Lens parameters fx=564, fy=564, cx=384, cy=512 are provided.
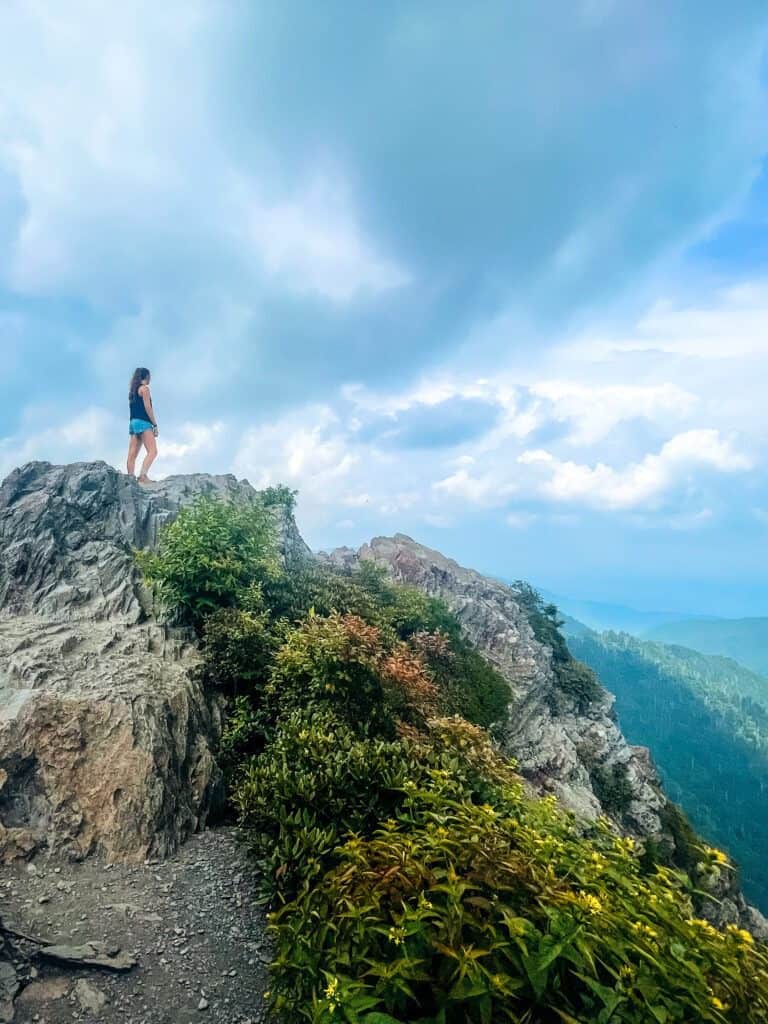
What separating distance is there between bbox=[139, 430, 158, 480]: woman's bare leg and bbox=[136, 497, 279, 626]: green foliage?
658 centimetres

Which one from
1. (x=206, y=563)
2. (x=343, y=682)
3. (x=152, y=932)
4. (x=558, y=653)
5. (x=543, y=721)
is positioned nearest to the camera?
(x=152, y=932)

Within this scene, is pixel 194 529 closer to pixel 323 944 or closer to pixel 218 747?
pixel 218 747

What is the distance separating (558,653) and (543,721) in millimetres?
11981

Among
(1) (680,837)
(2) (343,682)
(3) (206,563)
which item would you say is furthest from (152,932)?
(1) (680,837)

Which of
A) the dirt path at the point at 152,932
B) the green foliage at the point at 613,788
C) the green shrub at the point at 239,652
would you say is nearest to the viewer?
the dirt path at the point at 152,932

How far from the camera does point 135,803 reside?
7.24 metres

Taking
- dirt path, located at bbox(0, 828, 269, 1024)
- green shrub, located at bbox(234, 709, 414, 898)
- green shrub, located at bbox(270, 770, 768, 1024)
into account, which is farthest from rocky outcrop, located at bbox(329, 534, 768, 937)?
green shrub, located at bbox(270, 770, 768, 1024)

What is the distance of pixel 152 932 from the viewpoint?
5.77m

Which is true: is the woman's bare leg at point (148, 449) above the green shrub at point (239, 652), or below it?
above

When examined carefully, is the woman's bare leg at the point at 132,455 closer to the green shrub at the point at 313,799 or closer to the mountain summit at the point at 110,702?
the mountain summit at the point at 110,702

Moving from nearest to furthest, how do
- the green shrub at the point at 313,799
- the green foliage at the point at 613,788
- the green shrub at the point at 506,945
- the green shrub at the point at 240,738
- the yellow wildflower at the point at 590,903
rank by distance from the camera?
the green shrub at the point at 506,945, the yellow wildflower at the point at 590,903, the green shrub at the point at 313,799, the green shrub at the point at 240,738, the green foliage at the point at 613,788

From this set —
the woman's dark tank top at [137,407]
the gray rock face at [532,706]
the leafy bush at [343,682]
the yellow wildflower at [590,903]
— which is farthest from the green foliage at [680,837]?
the woman's dark tank top at [137,407]

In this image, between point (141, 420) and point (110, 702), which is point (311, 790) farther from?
point (141, 420)

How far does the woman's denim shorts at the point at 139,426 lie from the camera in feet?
57.2
